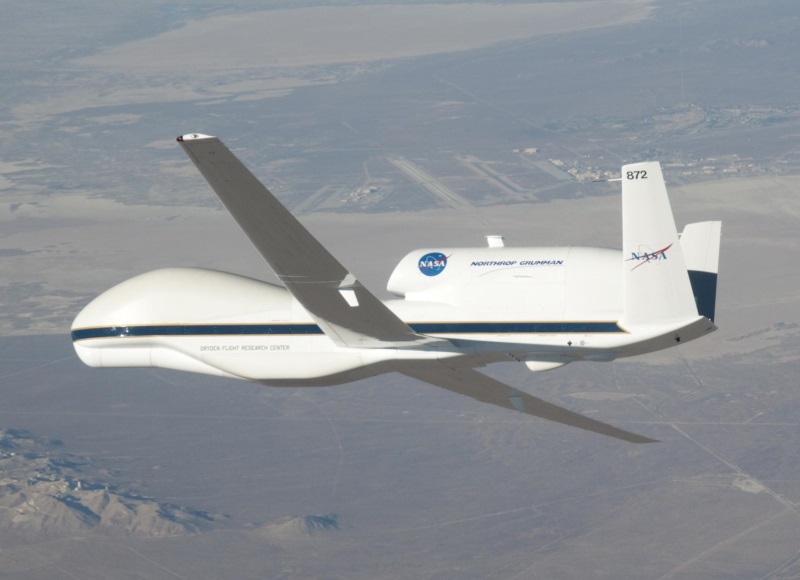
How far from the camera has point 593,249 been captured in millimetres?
44844

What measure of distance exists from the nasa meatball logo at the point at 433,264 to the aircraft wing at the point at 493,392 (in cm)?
294

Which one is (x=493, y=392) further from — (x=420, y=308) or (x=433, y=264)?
(x=433, y=264)

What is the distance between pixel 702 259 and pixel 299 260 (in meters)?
11.7

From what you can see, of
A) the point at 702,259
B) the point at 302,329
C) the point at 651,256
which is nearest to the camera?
the point at 651,256

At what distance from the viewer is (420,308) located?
153 ft

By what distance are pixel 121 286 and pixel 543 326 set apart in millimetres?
15668

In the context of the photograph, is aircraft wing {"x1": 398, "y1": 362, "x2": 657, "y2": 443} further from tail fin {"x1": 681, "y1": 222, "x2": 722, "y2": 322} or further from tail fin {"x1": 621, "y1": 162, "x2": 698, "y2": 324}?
tail fin {"x1": 621, "y1": 162, "x2": 698, "y2": 324}

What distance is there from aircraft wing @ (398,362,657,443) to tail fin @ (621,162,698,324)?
6.86m

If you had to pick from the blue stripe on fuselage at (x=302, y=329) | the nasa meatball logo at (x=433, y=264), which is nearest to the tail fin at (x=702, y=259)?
the blue stripe on fuselage at (x=302, y=329)

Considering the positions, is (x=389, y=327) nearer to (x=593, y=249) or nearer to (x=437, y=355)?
(x=437, y=355)

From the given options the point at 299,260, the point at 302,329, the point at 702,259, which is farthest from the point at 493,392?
the point at 299,260

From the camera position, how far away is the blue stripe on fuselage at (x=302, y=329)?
44.3m

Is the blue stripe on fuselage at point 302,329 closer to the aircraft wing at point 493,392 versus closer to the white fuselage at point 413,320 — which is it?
the white fuselage at point 413,320

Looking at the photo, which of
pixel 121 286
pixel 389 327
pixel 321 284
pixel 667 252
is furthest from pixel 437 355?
pixel 121 286
